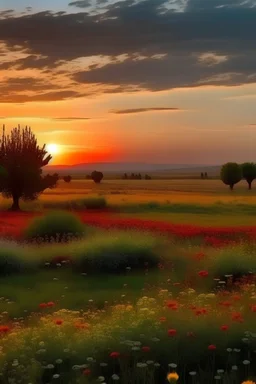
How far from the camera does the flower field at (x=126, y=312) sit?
28.4ft

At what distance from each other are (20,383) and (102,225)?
1891 centimetres

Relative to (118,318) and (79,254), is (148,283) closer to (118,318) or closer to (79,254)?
(79,254)

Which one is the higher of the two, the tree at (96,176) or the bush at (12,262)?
the tree at (96,176)

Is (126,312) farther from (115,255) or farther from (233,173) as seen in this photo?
(233,173)

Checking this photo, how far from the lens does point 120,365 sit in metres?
8.45

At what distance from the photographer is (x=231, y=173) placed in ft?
218

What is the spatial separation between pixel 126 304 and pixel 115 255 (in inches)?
204

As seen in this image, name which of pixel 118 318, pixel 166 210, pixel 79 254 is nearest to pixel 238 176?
pixel 166 210

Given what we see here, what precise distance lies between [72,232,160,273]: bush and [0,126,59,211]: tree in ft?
→ 77.9

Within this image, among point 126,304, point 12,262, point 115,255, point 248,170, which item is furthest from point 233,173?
point 126,304

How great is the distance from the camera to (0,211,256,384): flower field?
8.65 m

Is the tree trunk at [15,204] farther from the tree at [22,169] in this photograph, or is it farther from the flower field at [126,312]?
the flower field at [126,312]

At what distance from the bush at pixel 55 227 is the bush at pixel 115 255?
14.4 feet

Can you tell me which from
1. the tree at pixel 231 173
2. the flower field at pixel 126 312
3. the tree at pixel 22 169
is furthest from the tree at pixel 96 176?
the flower field at pixel 126 312
